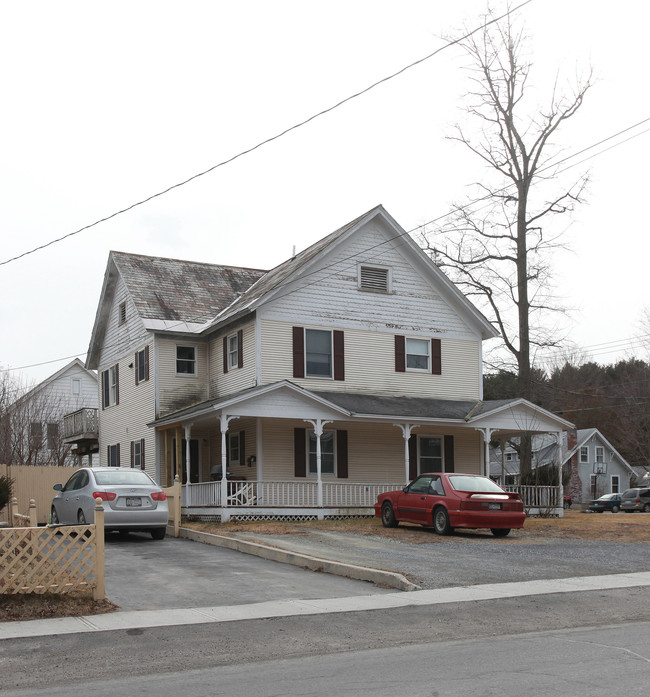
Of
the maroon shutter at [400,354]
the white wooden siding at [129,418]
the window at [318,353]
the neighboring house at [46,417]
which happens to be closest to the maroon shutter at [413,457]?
the maroon shutter at [400,354]

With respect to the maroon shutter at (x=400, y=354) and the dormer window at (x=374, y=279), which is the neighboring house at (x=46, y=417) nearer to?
the maroon shutter at (x=400, y=354)

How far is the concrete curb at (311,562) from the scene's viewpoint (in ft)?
40.8

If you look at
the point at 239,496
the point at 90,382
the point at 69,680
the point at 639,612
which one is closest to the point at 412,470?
the point at 239,496

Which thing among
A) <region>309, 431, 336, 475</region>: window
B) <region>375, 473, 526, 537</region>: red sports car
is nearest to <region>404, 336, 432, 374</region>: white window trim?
<region>309, 431, 336, 475</region>: window

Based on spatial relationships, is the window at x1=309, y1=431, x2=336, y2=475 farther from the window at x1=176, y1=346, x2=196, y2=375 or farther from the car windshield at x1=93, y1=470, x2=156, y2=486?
the car windshield at x1=93, y1=470, x2=156, y2=486

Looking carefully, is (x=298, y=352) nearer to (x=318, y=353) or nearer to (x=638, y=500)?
(x=318, y=353)

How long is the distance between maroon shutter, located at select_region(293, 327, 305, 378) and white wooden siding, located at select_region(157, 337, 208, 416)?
407cm

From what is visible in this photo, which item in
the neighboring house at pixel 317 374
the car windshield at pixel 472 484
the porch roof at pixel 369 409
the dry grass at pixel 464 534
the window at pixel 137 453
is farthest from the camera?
the window at pixel 137 453

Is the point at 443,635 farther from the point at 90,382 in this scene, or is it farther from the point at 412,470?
the point at 90,382

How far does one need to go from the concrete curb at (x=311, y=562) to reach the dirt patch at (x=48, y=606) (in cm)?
386

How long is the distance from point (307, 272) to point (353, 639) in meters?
19.6

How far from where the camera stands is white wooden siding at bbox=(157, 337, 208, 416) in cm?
2906

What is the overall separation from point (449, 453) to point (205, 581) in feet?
58.7

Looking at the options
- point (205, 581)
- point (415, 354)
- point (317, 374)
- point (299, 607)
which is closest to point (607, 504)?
point (415, 354)
